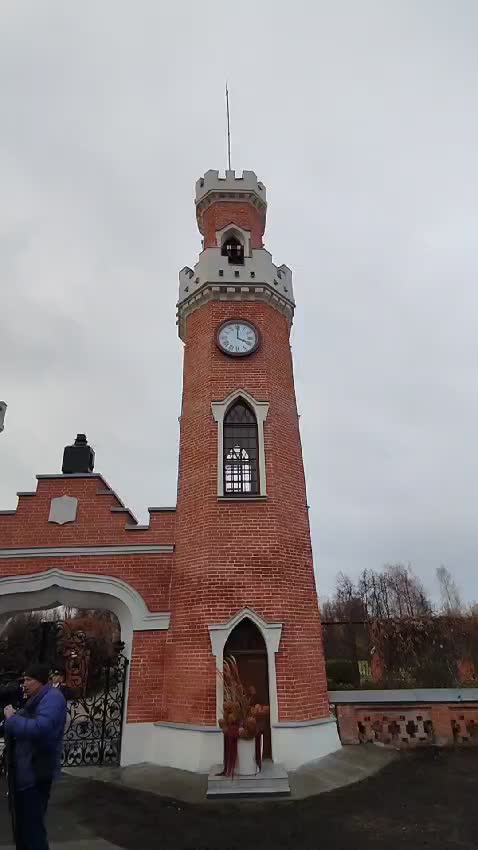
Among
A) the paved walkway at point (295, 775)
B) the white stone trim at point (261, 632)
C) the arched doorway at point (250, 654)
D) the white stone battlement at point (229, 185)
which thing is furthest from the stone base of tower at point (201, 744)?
the white stone battlement at point (229, 185)

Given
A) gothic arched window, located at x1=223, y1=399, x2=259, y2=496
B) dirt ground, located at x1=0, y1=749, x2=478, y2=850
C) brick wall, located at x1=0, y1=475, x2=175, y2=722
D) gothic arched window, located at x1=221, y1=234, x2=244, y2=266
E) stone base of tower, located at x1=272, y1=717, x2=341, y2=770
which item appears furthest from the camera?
gothic arched window, located at x1=221, y1=234, x2=244, y2=266

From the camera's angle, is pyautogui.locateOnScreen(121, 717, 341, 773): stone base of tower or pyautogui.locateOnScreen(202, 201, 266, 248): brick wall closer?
pyautogui.locateOnScreen(121, 717, 341, 773): stone base of tower

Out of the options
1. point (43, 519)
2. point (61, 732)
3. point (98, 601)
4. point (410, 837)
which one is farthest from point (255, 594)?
point (61, 732)

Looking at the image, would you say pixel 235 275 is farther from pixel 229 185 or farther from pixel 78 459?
pixel 78 459

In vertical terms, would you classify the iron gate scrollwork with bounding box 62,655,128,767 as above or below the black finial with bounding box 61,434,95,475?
below

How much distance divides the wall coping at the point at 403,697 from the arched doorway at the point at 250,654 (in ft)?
5.45

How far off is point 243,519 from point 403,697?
5993 millimetres

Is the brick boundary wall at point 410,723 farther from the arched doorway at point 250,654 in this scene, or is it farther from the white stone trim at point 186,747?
the white stone trim at point 186,747

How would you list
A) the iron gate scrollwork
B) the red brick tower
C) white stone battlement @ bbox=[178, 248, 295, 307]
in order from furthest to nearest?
white stone battlement @ bbox=[178, 248, 295, 307]
the iron gate scrollwork
the red brick tower

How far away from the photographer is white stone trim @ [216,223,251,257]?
13.6 m

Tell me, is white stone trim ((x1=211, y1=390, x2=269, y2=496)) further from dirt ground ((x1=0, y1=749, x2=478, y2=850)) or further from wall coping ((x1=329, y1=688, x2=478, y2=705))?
dirt ground ((x1=0, y1=749, x2=478, y2=850))

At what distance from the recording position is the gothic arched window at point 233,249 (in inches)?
528

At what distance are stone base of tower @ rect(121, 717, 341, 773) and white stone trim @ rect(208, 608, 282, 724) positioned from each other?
560 millimetres

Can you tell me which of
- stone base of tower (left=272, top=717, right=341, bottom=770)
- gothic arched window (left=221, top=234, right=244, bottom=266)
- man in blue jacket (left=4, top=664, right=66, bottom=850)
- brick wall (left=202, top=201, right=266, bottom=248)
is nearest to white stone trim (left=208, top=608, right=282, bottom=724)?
stone base of tower (left=272, top=717, right=341, bottom=770)
